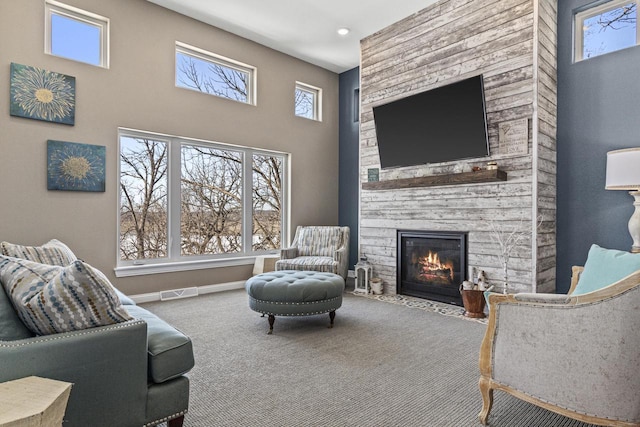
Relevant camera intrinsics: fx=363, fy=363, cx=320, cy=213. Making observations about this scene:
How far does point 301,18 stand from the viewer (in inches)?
182

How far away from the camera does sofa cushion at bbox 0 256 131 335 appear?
4.45ft

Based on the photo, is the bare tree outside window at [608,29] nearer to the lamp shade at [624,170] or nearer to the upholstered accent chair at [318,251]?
the lamp shade at [624,170]

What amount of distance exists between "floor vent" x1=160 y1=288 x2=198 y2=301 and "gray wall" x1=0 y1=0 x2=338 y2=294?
0.08 m

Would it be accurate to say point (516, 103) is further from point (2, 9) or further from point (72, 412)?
point (2, 9)

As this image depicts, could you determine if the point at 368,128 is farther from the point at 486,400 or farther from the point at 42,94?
the point at 486,400

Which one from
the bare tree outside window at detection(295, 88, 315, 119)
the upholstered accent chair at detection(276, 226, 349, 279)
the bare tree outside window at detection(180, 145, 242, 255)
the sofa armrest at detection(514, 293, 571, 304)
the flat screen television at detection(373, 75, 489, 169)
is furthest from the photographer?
the bare tree outside window at detection(295, 88, 315, 119)

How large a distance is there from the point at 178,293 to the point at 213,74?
294cm

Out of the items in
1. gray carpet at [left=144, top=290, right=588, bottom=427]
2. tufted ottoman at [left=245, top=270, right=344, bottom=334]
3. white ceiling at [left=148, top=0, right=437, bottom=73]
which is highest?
white ceiling at [left=148, top=0, right=437, bottom=73]

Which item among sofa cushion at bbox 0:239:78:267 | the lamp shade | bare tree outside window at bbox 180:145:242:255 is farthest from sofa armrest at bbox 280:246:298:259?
the lamp shade

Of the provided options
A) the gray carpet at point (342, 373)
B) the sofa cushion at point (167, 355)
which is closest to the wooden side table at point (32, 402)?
the sofa cushion at point (167, 355)

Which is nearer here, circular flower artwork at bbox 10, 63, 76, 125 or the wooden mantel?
circular flower artwork at bbox 10, 63, 76, 125

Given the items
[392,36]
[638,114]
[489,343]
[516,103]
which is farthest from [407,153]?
[489,343]

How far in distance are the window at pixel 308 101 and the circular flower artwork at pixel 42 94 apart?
3.09 metres

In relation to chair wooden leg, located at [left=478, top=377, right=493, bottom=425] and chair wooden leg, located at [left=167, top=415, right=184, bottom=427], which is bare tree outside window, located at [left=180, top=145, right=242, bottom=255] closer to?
chair wooden leg, located at [left=167, top=415, right=184, bottom=427]
